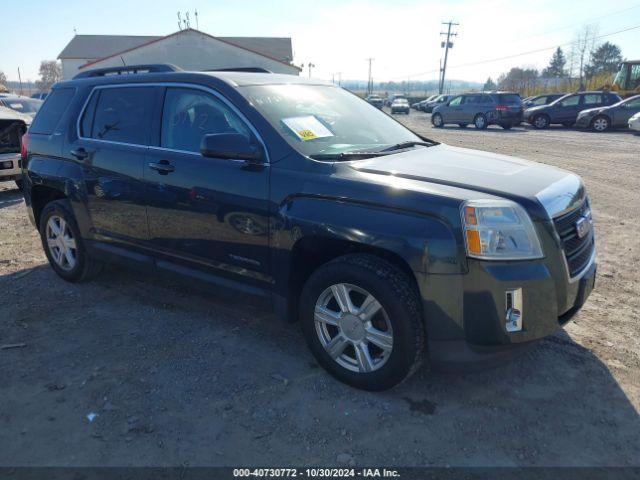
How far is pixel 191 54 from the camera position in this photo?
35.3 m

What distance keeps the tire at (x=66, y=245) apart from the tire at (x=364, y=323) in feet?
8.58

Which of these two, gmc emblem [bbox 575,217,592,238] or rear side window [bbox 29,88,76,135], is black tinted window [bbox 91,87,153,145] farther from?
gmc emblem [bbox 575,217,592,238]

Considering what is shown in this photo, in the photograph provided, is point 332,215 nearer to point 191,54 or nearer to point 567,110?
point 567,110

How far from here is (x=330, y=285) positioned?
3.08 meters

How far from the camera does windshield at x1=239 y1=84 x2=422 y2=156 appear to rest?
11.1 ft

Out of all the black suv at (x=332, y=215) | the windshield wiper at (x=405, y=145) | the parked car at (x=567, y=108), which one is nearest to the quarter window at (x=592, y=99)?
the parked car at (x=567, y=108)

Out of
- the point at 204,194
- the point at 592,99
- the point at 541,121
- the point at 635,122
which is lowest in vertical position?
the point at 541,121

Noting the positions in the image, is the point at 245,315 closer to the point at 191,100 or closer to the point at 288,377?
the point at 288,377

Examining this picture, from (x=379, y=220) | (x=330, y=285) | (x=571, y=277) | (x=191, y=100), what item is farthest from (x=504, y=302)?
(x=191, y=100)

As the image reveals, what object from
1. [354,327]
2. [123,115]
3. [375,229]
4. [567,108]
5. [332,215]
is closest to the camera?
[375,229]

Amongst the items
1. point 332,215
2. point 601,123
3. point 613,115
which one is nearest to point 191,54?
point 601,123

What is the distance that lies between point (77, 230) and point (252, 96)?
2331 millimetres

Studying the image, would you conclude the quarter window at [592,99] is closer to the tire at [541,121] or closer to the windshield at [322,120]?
the tire at [541,121]

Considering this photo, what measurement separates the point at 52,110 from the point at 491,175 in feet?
13.5
